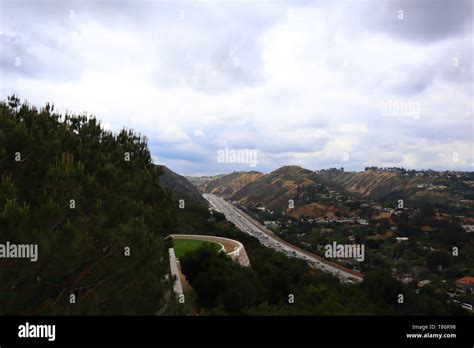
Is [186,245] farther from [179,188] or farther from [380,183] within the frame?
[380,183]

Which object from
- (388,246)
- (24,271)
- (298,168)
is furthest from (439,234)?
(298,168)

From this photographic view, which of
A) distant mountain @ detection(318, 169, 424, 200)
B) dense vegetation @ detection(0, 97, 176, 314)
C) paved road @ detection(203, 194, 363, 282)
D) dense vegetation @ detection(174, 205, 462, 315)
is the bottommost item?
paved road @ detection(203, 194, 363, 282)

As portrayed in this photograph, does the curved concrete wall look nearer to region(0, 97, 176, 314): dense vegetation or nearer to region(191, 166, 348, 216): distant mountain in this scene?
region(0, 97, 176, 314): dense vegetation

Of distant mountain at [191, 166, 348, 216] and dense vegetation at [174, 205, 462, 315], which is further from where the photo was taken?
distant mountain at [191, 166, 348, 216]

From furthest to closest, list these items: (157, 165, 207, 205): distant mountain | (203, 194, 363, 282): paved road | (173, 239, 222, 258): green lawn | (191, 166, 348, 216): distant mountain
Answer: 1. (191, 166, 348, 216): distant mountain
2. (157, 165, 207, 205): distant mountain
3. (203, 194, 363, 282): paved road
4. (173, 239, 222, 258): green lawn

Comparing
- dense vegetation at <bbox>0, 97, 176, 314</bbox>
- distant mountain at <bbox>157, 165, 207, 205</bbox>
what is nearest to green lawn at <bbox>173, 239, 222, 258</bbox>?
dense vegetation at <bbox>0, 97, 176, 314</bbox>

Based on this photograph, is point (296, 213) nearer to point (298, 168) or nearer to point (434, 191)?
point (434, 191)

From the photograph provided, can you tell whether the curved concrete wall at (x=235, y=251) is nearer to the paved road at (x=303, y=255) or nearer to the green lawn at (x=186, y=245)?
the green lawn at (x=186, y=245)

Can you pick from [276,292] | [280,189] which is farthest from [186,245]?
[280,189]
